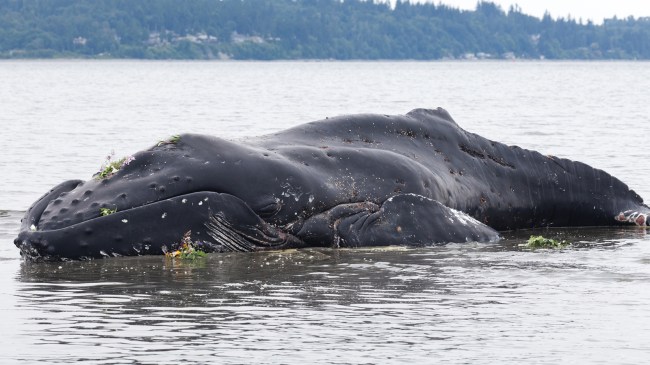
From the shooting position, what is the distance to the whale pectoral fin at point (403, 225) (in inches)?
579

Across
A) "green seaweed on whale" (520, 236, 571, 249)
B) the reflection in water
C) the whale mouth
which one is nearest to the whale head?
the whale mouth

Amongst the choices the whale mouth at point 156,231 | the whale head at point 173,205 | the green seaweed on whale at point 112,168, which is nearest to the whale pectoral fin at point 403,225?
the whale head at point 173,205

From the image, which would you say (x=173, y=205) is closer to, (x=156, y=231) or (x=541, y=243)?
(x=156, y=231)

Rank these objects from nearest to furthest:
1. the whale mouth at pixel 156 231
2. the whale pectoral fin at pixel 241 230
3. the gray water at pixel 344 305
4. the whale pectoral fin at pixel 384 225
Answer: the gray water at pixel 344 305 < the whale mouth at pixel 156 231 < the whale pectoral fin at pixel 241 230 < the whale pectoral fin at pixel 384 225

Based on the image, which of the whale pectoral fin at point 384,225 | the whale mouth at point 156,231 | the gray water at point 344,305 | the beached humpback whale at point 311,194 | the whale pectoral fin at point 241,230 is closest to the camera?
the gray water at point 344,305

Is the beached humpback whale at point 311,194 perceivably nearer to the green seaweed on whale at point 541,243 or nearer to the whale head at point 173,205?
the whale head at point 173,205

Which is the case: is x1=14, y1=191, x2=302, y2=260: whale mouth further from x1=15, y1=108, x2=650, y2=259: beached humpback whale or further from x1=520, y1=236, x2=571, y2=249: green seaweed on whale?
x1=520, y1=236, x2=571, y2=249: green seaweed on whale

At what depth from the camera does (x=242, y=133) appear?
43094mm

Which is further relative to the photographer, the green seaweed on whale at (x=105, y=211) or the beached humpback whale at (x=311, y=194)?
the beached humpback whale at (x=311, y=194)

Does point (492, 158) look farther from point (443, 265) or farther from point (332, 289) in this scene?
point (332, 289)

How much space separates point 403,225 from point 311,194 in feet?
3.56

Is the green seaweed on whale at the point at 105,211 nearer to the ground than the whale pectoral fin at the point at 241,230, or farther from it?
farther from it

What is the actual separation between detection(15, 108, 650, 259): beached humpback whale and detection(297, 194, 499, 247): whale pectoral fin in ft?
0.04

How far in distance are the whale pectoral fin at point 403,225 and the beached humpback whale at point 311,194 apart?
0.5 inches
